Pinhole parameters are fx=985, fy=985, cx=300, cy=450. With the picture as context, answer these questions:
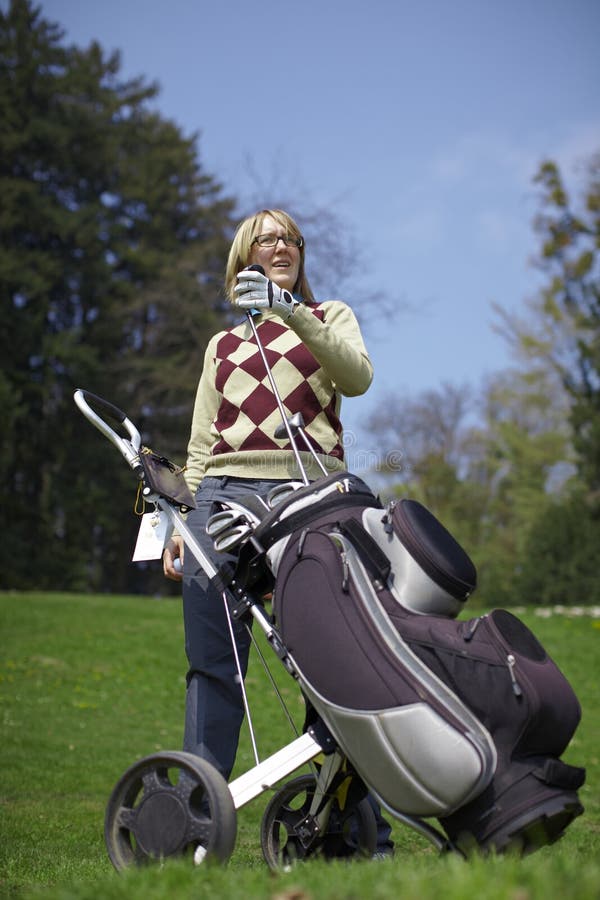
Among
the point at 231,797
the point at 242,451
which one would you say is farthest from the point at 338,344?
the point at 231,797

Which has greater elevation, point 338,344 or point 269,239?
point 269,239

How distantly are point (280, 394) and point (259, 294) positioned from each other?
1.74 feet

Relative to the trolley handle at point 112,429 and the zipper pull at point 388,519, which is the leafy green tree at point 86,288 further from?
the zipper pull at point 388,519

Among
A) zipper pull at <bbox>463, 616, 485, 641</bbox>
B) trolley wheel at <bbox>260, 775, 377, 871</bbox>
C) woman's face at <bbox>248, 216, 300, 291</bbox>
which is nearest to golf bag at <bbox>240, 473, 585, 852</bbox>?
zipper pull at <bbox>463, 616, 485, 641</bbox>

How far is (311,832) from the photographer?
2.89 meters

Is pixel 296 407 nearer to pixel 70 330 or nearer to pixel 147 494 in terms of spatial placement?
pixel 147 494

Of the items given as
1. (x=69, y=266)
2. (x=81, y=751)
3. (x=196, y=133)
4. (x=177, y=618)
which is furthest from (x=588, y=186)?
(x=81, y=751)

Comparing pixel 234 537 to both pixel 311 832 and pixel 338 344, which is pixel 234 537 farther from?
pixel 311 832

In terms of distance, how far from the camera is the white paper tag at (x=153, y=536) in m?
3.28

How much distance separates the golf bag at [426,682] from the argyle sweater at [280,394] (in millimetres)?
692

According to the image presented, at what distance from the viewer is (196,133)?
32344 mm

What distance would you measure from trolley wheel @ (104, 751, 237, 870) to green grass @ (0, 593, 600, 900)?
0.38 feet

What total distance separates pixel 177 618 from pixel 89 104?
2193cm

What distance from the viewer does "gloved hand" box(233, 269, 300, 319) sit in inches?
114
